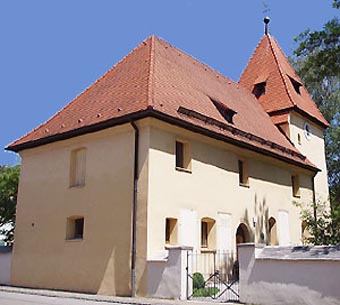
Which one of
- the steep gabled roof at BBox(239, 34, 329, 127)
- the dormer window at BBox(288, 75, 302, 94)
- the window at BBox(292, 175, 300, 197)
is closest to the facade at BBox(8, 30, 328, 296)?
the window at BBox(292, 175, 300, 197)

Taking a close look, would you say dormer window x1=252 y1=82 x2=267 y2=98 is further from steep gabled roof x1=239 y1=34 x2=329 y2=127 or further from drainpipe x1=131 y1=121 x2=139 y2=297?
drainpipe x1=131 y1=121 x2=139 y2=297

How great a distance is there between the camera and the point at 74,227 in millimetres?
16578

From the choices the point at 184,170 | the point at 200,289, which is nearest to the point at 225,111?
the point at 184,170

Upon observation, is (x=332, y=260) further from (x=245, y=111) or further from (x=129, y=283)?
(x=245, y=111)

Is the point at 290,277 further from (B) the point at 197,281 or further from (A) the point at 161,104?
(A) the point at 161,104

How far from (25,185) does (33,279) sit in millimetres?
3904

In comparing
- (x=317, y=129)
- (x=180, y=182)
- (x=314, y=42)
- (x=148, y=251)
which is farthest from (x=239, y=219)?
(x=317, y=129)

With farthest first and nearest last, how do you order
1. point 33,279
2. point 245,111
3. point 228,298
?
point 245,111 < point 33,279 < point 228,298

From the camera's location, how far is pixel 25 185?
18672mm

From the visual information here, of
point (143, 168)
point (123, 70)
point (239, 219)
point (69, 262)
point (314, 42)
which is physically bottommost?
point (69, 262)

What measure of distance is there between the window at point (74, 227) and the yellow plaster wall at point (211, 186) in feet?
11.1

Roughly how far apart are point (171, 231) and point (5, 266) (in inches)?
304

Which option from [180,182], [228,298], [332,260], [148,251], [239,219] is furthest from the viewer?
[239,219]

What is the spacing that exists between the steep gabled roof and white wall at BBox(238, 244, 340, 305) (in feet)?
49.3
